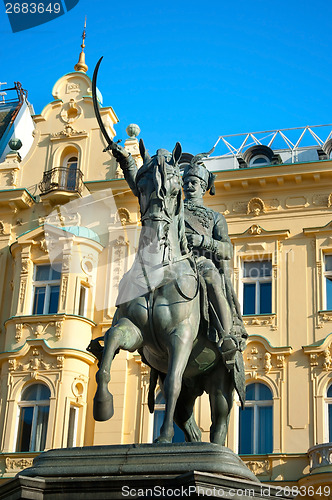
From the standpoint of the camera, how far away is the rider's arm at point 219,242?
10.1 m

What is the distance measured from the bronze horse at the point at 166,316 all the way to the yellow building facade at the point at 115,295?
1361 cm

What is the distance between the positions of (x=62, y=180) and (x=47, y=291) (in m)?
4.03

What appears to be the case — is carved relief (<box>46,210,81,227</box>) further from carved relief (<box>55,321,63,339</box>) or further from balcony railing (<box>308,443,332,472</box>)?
balcony railing (<box>308,443,332,472</box>)

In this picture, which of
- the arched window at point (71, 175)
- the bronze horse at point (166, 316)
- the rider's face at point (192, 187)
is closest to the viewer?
the bronze horse at point (166, 316)

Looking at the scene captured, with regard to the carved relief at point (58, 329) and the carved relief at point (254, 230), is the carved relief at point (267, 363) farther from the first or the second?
the carved relief at point (58, 329)

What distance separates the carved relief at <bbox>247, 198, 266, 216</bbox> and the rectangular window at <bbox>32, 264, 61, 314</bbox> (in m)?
A: 6.09

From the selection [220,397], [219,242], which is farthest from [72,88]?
[220,397]

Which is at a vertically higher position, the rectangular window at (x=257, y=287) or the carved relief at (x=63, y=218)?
the carved relief at (x=63, y=218)

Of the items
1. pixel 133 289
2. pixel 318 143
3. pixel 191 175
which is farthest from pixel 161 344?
pixel 318 143

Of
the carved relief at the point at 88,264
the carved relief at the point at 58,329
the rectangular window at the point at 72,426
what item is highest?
the carved relief at the point at 88,264

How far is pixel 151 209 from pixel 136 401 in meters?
17.0

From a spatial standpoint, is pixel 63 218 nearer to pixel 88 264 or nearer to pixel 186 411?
pixel 88 264

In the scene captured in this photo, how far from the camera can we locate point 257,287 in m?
26.2

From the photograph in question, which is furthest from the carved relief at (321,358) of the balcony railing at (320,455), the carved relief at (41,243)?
the carved relief at (41,243)
